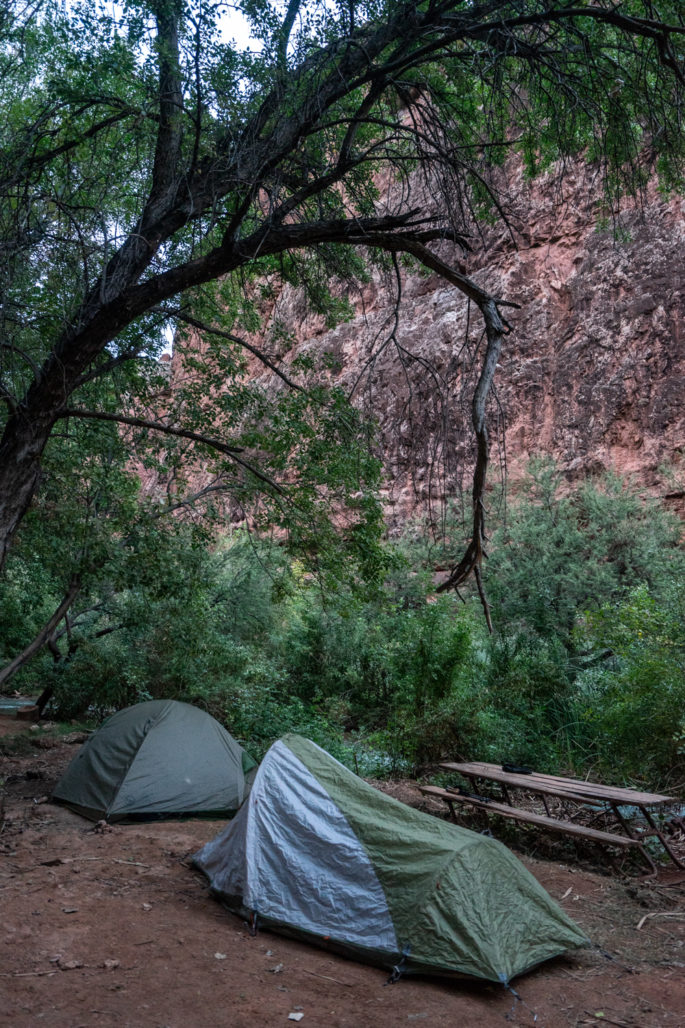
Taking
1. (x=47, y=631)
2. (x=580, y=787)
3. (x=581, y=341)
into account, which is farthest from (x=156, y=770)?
(x=581, y=341)

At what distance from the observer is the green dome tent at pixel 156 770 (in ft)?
26.6

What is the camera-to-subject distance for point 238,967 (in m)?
4.55

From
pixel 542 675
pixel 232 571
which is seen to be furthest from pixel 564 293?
pixel 542 675

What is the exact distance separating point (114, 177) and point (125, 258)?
1075 millimetres

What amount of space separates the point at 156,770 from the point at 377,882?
4.21m

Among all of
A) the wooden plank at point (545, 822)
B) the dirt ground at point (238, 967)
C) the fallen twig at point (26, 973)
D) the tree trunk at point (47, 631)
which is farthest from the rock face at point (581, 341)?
the fallen twig at point (26, 973)

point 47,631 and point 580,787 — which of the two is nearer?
point 580,787

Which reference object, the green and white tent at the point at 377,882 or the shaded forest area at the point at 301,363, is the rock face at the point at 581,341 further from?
the green and white tent at the point at 377,882

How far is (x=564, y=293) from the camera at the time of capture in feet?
73.3

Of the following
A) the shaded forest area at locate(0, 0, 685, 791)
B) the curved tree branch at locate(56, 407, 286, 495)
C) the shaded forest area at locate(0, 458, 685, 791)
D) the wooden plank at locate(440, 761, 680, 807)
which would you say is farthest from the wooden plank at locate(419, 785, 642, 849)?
the curved tree branch at locate(56, 407, 286, 495)

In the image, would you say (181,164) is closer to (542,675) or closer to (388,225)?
(388,225)

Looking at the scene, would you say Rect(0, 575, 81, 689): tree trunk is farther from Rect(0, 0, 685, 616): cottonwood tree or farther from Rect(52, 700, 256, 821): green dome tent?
Rect(0, 0, 685, 616): cottonwood tree

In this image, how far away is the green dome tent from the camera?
26.6 ft

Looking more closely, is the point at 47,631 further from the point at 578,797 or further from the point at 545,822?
the point at 578,797
